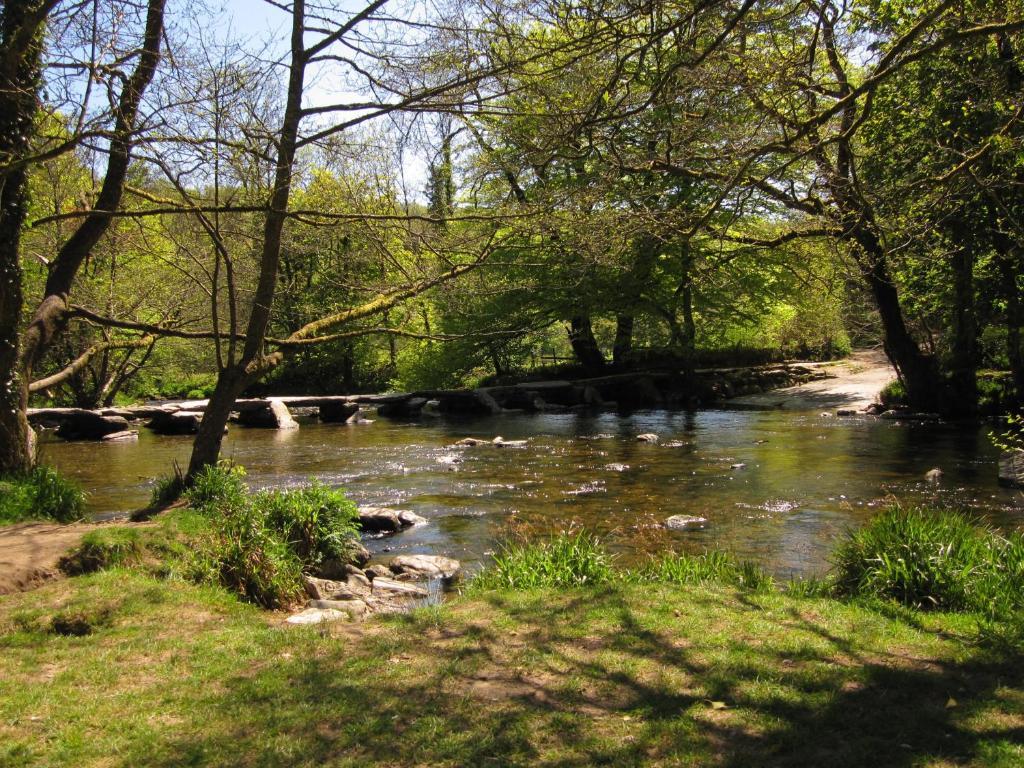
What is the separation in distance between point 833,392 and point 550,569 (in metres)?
19.9

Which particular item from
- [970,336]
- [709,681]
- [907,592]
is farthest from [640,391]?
[709,681]

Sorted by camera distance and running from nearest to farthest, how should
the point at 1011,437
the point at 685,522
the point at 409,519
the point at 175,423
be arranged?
the point at 1011,437 < the point at 685,522 < the point at 409,519 < the point at 175,423

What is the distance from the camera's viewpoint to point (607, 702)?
172 inches

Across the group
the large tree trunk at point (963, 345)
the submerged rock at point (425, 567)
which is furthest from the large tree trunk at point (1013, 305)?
the submerged rock at point (425, 567)

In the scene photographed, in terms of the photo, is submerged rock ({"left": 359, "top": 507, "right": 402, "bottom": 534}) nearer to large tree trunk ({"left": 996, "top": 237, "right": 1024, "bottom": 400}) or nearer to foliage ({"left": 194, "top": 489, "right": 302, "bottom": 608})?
foliage ({"left": 194, "top": 489, "right": 302, "bottom": 608})

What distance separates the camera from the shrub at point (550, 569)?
711 cm

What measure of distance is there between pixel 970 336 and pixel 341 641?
1682 cm

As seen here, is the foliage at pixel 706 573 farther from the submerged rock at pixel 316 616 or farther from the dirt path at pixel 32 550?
the dirt path at pixel 32 550

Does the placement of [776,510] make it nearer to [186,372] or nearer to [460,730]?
[460,730]

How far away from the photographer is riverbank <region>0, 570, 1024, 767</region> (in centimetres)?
376

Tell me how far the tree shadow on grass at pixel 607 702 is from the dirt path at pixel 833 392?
17876 mm

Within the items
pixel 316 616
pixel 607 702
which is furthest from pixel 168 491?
pixel 607 702

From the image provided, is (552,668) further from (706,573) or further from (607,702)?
(706,573)

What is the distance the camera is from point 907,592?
6289 millimetres
